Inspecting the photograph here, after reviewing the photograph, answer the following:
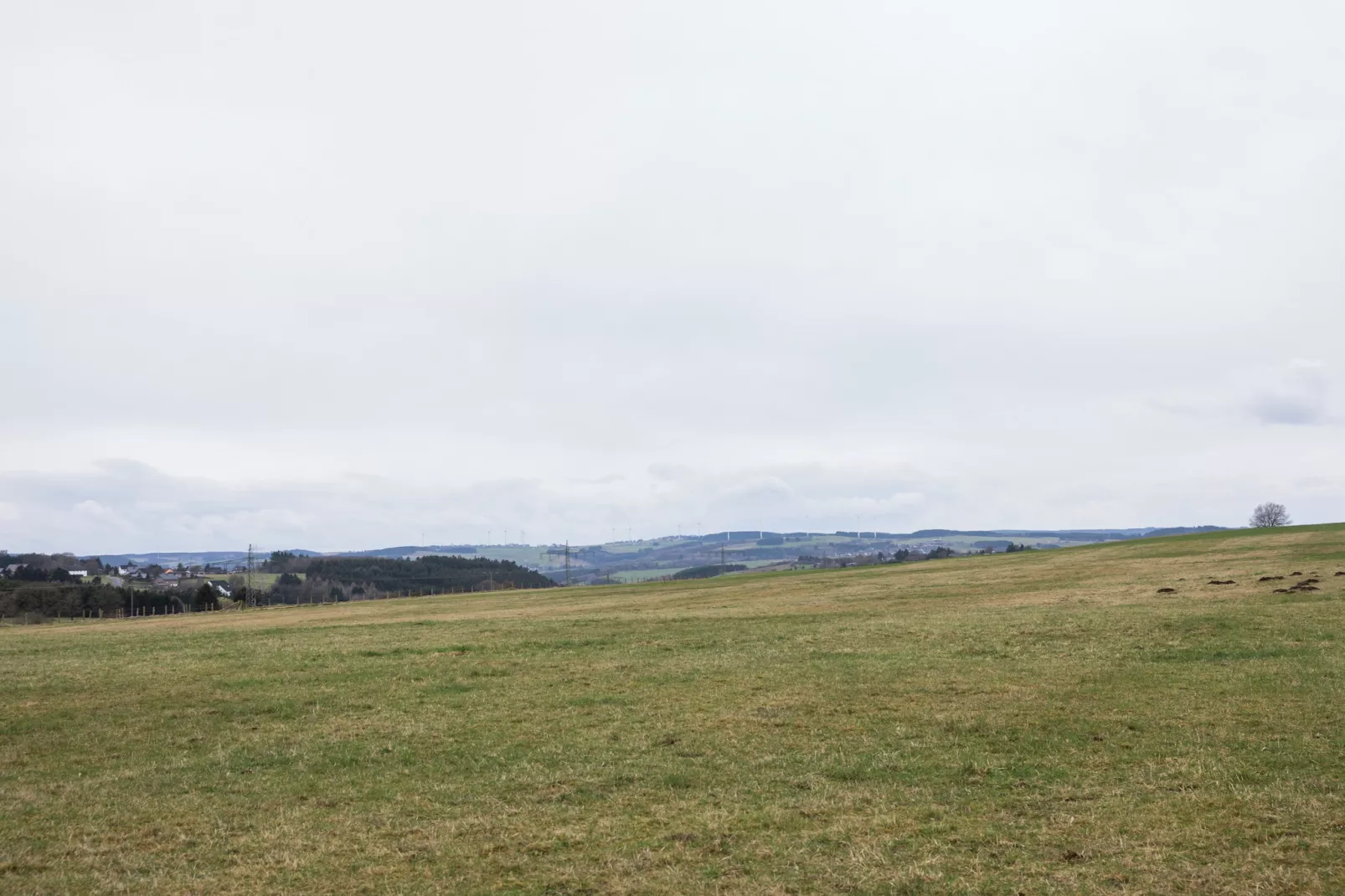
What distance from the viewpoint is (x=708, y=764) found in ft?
50.5

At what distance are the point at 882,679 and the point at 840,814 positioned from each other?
1125 cm

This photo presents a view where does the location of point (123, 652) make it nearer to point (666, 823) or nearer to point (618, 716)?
point (618, 716)

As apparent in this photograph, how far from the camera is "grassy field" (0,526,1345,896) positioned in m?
10.5

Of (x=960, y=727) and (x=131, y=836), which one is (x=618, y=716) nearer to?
(x=960, y=727)

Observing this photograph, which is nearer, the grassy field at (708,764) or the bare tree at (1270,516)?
the grassy field at (708,764)

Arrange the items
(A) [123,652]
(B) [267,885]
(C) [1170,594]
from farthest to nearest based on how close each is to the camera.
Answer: (C) [1170,594], (A) [123,652], (B) [267,885]

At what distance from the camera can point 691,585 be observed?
89875mm

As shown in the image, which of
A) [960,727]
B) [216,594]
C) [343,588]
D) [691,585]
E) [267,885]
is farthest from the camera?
[343,588]

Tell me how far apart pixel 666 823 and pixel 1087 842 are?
17.6 feet

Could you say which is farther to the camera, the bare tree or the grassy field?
the bare tree

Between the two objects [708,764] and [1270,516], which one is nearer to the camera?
[708,764]

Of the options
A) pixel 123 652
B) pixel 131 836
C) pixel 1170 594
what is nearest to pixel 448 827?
pixel 131 836

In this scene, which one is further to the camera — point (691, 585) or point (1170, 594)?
point (691, 585)

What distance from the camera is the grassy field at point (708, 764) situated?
10.5m
